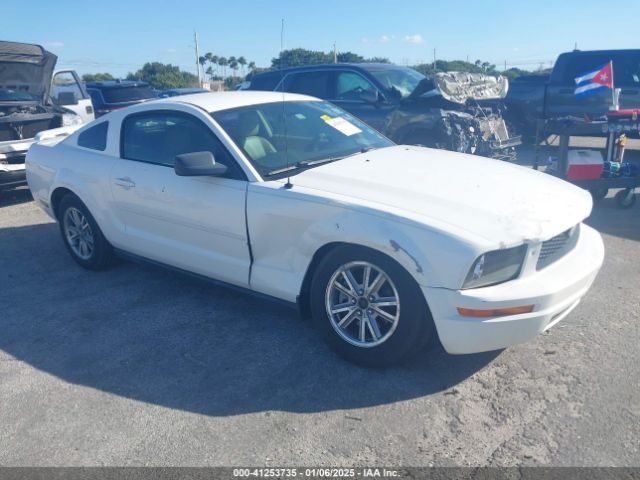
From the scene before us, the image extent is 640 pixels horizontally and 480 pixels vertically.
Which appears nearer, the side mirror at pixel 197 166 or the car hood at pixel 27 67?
the side mirror at pixel 197 166

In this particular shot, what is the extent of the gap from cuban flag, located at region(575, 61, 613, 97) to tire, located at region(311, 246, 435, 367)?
5.61m

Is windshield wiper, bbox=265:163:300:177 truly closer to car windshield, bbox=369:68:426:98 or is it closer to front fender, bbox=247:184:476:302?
front fender, bbox=247:184:476:302

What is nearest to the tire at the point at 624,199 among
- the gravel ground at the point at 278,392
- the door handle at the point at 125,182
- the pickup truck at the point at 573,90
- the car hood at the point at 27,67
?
the gravel ground at the point at 278,392

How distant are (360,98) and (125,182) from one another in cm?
513

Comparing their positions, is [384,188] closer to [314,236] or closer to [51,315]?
[314,236]

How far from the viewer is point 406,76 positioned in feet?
31.9

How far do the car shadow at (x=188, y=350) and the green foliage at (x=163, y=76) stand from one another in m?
36.5

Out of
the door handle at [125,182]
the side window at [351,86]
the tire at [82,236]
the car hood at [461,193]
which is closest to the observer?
the car hood at [461,193]

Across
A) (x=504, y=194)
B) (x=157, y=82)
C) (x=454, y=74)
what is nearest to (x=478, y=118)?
(x=454, y=74)

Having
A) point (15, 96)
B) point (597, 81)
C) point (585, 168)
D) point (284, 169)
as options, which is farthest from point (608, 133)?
point (15, 96)

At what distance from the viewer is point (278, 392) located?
3516 mm

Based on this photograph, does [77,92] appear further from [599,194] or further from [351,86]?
[599,194]

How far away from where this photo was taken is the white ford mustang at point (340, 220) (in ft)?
10.7

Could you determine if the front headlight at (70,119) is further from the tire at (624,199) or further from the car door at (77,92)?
the tire at (624,199)
